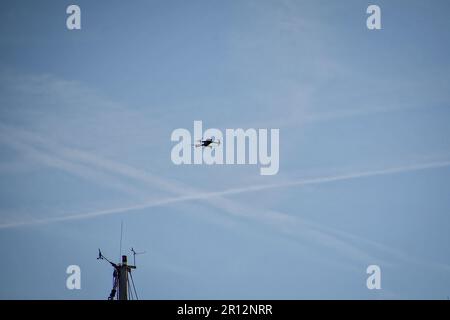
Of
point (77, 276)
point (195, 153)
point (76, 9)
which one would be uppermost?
point (76, 9)
